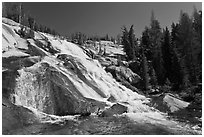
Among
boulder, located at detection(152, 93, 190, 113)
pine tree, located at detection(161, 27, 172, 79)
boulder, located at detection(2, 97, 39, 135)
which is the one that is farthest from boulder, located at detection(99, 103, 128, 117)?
pine tree, located at detection(161, 27, 172, 79)

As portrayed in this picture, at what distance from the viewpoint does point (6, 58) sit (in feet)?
67.1

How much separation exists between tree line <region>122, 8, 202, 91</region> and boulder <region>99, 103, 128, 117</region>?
13468mm

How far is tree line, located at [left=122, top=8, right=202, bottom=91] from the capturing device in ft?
106

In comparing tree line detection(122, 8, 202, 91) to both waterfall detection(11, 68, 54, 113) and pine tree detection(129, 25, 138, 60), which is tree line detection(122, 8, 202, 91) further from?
waterfall detection(11, 68, 54, 113)

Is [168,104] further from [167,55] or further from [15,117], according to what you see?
[167,55]

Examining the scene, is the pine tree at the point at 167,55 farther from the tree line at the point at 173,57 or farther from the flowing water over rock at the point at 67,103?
→ the flowing water over rock at the point at 67,103

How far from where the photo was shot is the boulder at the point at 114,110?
55.1 ft

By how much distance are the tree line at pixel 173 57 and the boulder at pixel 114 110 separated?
44.2 feet

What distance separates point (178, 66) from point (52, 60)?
1912cm

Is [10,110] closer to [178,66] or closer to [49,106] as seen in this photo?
Result: [49,106]

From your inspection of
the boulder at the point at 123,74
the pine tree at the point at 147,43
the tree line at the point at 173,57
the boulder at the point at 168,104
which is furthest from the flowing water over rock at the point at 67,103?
the pine tree at the point at 147,43

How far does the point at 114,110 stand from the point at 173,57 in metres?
20.7

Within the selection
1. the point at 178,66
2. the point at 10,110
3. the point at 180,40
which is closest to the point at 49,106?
the point at 10,110

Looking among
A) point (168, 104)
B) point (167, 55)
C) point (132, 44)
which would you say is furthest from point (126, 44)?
point (168, 104)
